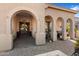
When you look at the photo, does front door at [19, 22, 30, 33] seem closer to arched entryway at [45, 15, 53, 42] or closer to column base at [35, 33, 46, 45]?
arched entryway at [45, 15, 53, 42]

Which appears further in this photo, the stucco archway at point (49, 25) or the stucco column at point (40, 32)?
the stucco archway at point (49, 25)

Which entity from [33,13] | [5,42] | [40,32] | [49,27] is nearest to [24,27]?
[49,27]

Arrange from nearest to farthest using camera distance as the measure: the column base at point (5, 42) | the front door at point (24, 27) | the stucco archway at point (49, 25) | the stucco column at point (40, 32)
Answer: the column base at point (5, 42)
the stucco column at point (40, 32)
the stucco archway at point (49, 25)
the front door at point (24, 27)

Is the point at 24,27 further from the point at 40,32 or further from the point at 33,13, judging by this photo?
the point at 33,13

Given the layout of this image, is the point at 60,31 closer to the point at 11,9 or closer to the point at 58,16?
the point at 58,16

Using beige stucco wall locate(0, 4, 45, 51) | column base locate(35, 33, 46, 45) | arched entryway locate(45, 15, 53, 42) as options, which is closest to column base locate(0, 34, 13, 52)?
beige stucco wall locate(0, 4, 45, 51)

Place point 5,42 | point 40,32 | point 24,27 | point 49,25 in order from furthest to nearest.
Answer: point 24,27 < point 49,25 < point 40,32 < point 5,42

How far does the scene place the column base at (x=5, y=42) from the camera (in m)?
5.73

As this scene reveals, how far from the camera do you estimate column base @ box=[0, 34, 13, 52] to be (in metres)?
5.73

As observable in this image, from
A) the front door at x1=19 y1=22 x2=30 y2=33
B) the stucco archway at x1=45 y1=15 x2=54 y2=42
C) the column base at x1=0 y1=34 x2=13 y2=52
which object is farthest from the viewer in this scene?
the front door at x1=19 y1=22 x2=30 y2=33

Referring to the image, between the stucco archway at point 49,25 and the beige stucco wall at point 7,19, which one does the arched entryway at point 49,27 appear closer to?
the stucco archway at point 49,25

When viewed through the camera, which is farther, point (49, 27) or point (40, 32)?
point (49, 27)

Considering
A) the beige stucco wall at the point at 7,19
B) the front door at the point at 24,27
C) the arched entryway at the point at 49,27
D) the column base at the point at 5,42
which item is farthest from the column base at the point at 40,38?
the front door at the point at 24,27

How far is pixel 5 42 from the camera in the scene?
5848 millimetres
